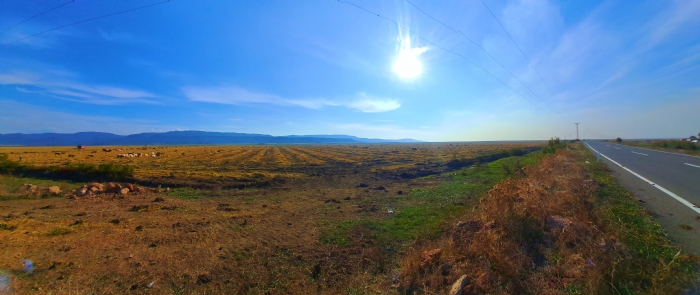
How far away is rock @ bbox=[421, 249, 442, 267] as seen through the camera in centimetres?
513

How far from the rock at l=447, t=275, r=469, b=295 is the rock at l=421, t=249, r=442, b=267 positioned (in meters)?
0.81

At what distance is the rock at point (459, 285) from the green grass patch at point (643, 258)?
184cm

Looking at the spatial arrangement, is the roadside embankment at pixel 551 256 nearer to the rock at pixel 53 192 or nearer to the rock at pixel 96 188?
the rock at pixel 96 188

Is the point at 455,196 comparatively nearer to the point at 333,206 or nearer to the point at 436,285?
the point at 333,206

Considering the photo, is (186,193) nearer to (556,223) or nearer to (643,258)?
(556,223)

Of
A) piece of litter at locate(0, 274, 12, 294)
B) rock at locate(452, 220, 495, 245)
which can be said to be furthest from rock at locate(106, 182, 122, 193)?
rock at locate(452, 220, 495, 245)

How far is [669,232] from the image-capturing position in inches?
233

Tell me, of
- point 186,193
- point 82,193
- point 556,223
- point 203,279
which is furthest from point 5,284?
point 82,193

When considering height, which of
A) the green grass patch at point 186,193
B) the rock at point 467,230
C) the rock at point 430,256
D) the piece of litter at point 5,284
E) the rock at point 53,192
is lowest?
the green grass patch at point 186,193

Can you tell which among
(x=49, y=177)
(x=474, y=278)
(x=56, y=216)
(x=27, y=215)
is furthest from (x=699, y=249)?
(x=49, y=177)

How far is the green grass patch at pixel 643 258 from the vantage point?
388 cm

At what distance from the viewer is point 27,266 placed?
6098 millimetres

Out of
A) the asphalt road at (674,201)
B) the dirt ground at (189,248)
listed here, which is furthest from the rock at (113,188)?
the asphalt road at (674,201)

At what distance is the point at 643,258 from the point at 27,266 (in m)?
11.9
